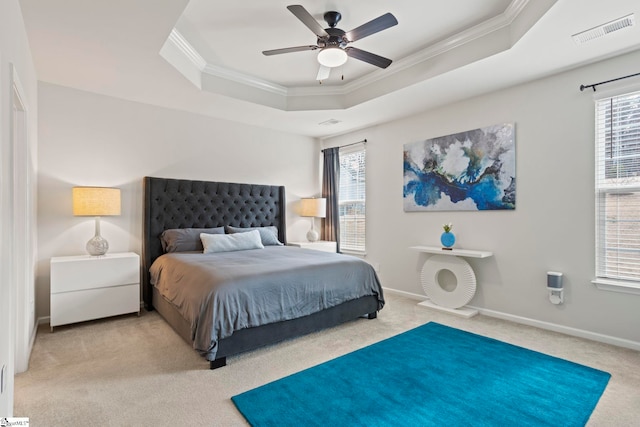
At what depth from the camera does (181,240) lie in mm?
4074

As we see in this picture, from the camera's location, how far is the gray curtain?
572cm

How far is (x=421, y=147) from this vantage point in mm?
4520

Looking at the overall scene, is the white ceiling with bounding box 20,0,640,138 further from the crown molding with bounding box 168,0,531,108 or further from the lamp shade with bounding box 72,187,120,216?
the lamp shade with bounding box 72,187,120,216

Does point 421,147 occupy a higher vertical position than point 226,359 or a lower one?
higher

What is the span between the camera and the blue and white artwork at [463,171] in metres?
3.68

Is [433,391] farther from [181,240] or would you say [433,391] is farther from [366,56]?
[181,240]

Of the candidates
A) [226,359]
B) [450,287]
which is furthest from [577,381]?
[226,359]

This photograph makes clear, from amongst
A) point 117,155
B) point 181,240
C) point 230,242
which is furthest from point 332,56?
point 117,155

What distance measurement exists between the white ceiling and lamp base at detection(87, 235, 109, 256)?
170cm

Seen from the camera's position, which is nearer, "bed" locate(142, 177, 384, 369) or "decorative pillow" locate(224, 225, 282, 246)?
"bed" locate(142, 177, 384, 369)

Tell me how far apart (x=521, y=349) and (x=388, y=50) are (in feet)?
10.2

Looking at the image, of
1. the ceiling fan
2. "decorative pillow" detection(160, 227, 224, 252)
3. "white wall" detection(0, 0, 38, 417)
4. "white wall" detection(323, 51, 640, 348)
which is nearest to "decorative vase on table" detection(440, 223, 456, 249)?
"white wall" detection(323, 51, 640, 348)

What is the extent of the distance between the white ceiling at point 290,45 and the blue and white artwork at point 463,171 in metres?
0.51

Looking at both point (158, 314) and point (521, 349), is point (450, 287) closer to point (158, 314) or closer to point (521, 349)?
point (521, 349)
